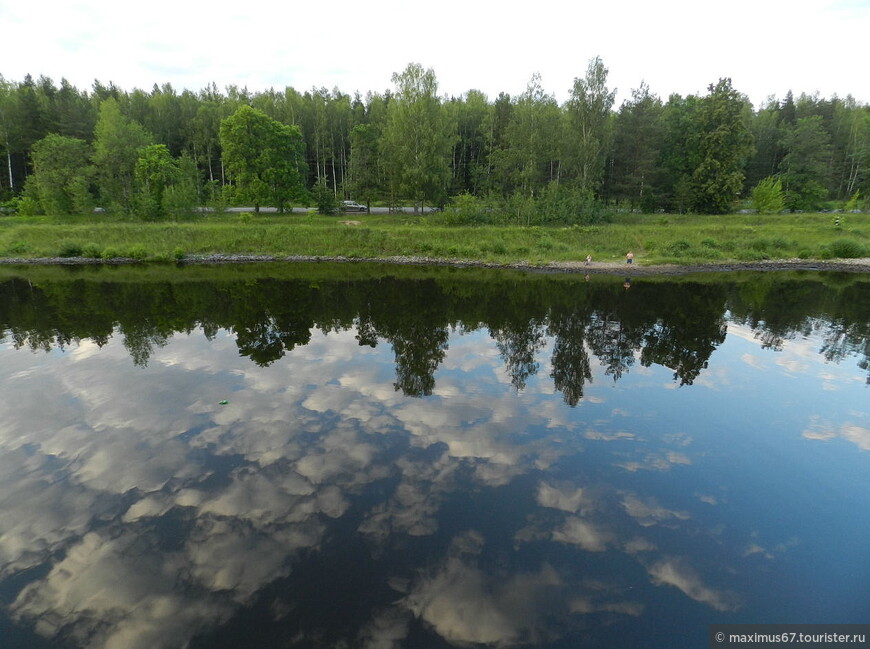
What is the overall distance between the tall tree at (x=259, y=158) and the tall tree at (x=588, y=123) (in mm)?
39324

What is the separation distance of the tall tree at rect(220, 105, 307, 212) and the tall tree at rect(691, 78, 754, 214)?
190ft

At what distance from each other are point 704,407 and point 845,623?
9804 millimetres

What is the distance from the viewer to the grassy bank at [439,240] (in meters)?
49.7

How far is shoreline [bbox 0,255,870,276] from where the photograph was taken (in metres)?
45.8

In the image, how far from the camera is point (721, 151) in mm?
63656

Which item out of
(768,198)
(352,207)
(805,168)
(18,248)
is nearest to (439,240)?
(352,207)

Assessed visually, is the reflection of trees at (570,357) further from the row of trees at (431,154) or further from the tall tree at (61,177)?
the tall tree at (61,177)

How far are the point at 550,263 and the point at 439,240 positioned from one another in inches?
530

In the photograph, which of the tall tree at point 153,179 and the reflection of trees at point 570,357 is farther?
the tall tree at point 153,179

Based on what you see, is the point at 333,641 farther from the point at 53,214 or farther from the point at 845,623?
the point at 53,214

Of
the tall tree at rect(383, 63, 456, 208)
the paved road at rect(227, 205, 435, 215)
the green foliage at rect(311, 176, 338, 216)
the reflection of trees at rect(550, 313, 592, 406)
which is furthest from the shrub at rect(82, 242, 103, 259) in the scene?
the reflection of trees at rect(550, 313, 592, 406)

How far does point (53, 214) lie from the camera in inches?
2306

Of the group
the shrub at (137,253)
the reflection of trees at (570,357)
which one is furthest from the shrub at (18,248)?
the reflection of trees at (570,357)

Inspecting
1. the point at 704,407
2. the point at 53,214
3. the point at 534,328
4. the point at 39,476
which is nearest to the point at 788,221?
the point at 534,328
